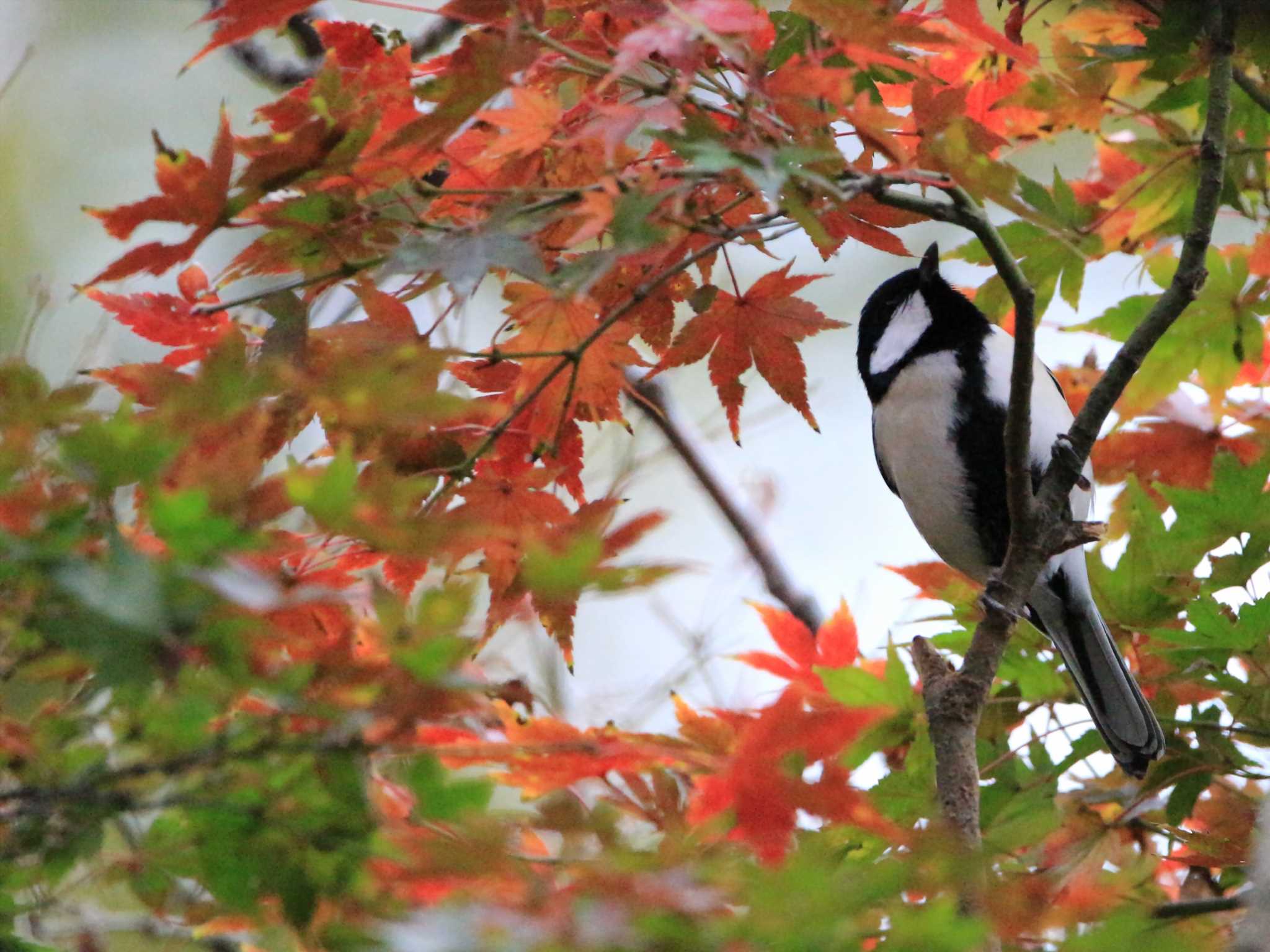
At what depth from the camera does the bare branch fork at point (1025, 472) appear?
135 centimetres

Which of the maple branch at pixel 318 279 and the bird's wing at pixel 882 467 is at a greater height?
the maple branch at pixel 318 279

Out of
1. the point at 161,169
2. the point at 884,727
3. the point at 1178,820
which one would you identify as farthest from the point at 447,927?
Result: the point at 1178,820

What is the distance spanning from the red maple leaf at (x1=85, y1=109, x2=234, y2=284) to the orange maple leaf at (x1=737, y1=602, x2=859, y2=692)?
3.05 ft

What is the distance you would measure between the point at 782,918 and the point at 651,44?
665 millimetres

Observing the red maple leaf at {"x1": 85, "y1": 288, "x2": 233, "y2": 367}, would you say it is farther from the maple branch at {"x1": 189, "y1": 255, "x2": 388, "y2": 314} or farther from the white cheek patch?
the white cheek patch

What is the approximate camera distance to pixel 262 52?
246 cm

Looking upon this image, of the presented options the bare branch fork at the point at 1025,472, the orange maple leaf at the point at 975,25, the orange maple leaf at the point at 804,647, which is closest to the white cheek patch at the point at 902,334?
the orange maple leaf at the point at 804,647

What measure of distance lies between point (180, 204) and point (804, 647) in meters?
1.07

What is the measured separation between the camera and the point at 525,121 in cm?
121

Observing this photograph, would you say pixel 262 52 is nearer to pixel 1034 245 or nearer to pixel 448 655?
pixel 1034 245

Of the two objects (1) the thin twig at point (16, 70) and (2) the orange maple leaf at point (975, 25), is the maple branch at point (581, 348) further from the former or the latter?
(1) the thin twig at point (16, 70)

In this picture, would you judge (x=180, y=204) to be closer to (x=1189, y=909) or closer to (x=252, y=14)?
(x=252, y=14)

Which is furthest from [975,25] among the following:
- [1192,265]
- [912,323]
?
[912,323]

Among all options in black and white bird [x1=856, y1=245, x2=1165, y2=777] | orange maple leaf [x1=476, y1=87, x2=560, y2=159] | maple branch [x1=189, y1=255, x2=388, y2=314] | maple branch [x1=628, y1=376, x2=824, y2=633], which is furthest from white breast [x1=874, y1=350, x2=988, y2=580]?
maple branch [x1=189, y1=255, x2=388, y2=314]
